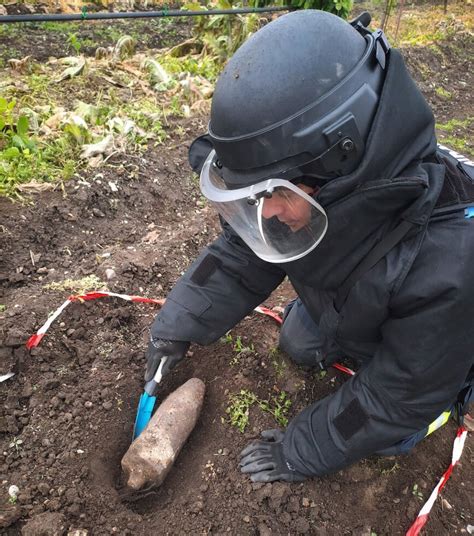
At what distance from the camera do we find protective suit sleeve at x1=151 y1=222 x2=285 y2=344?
212 centimetres

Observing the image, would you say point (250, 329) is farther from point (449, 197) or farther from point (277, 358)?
point (449, 197)

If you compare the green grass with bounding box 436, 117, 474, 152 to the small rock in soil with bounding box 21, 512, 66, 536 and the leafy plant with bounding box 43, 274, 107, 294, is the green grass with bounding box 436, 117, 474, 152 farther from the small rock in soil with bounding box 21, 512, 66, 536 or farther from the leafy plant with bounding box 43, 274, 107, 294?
the small rock in soil with bounding box 21, 512, 66, 536

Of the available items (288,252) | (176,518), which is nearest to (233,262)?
(288,252)

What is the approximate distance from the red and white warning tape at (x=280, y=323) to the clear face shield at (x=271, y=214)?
129 cm

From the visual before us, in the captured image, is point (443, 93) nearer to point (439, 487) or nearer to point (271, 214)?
point (439, 487)

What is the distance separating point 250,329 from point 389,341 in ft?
3.94

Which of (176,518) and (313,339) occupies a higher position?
(313,339)

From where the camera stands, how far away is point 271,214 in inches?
54.9

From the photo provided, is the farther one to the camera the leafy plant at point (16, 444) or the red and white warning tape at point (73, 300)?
the red and white warning tape at point (73, 300)

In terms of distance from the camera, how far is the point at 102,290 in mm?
2740

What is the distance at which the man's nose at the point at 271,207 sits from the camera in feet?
4.43

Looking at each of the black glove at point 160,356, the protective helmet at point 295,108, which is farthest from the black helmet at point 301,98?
the black glove at point 160,356

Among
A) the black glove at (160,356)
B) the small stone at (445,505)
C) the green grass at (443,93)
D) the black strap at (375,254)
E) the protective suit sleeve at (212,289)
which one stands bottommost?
the green grass at (443,93)

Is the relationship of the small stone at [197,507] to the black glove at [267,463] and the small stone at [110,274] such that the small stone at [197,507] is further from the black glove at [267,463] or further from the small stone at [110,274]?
the small stone at [110,274]
